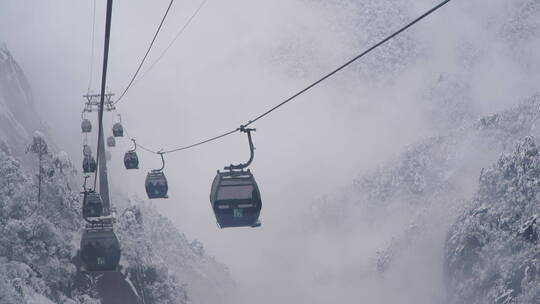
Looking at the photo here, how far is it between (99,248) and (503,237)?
87766mm

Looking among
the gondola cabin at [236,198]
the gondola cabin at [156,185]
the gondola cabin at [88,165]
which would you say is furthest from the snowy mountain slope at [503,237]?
the gondola cabin at [236,198]

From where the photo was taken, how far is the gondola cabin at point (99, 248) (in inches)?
757

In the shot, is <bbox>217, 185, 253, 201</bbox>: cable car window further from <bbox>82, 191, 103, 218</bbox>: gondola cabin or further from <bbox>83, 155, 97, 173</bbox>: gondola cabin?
<bbox>83, 155, 97, 173</bbox>: gondola cabin

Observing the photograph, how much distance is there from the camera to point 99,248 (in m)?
19.2

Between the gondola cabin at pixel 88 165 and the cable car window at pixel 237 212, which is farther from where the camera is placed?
the gondola cabin at pixel 88 165

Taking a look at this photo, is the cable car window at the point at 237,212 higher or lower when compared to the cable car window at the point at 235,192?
lower

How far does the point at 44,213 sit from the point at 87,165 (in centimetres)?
921

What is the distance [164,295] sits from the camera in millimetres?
54094


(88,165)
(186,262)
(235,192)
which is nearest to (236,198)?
(235,192)

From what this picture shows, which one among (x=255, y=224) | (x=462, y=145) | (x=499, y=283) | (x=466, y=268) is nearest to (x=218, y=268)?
(x=466, y=268)

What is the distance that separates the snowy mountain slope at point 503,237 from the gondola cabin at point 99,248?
7295 centimetres

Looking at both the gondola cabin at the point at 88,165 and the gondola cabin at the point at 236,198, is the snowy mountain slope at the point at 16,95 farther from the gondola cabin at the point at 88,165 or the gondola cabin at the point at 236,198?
the gondola cabin at the point at 236,198

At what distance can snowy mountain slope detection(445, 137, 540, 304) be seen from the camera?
87562 millimetres

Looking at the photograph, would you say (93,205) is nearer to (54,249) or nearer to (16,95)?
(54,249)
